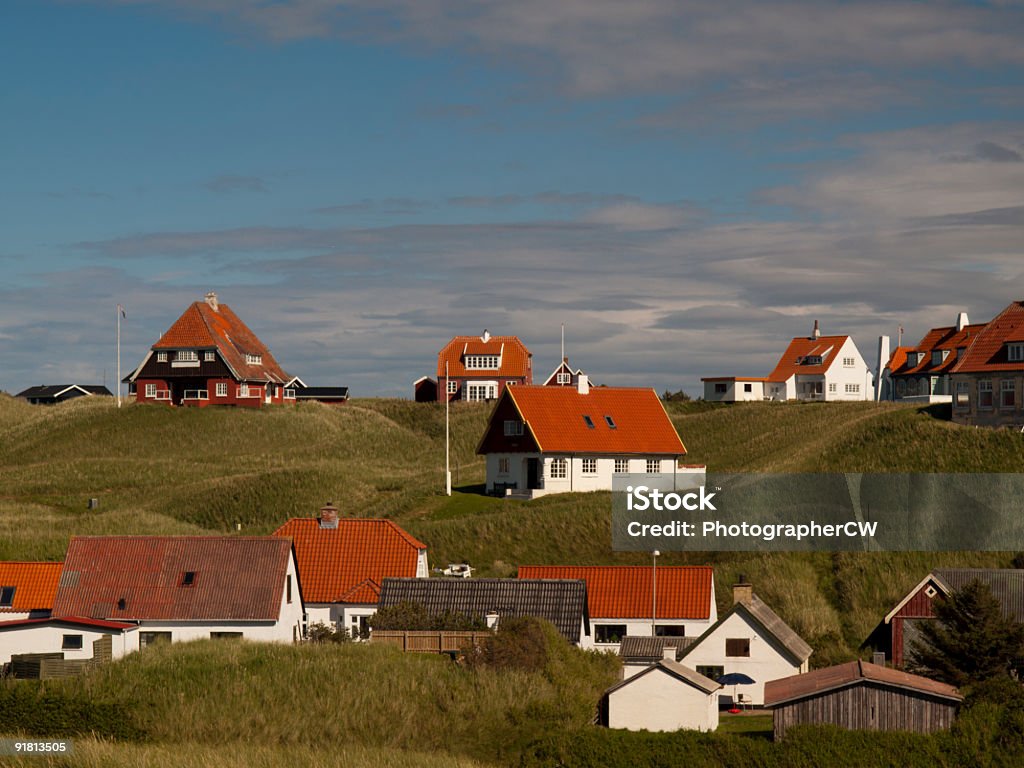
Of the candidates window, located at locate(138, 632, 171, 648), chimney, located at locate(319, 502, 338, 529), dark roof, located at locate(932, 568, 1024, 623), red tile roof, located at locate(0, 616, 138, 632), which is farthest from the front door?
red tile roof, located at locate(0, 616, 138, 632)

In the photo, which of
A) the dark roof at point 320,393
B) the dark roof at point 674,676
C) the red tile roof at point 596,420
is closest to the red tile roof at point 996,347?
the red tile roof at point 596,420

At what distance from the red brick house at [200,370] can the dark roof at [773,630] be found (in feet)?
193

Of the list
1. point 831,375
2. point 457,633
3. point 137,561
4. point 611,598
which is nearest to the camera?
point 457,633

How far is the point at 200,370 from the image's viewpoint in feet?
345

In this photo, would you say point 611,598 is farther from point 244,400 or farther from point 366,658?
point 244,400

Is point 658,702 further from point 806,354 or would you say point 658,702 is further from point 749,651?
point 806,354

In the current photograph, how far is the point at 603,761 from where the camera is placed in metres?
38.9

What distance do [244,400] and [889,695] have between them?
71.1m

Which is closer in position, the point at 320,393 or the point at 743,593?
the point at 743,593

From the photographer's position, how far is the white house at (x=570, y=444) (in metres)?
72.1

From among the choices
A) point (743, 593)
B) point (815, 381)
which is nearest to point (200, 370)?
point (815, 381)

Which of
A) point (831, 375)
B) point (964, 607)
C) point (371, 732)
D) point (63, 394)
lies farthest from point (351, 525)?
point (63, 394)

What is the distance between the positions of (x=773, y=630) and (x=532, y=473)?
79.0 feet

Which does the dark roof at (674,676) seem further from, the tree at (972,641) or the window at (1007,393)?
the window at (1007,393)
